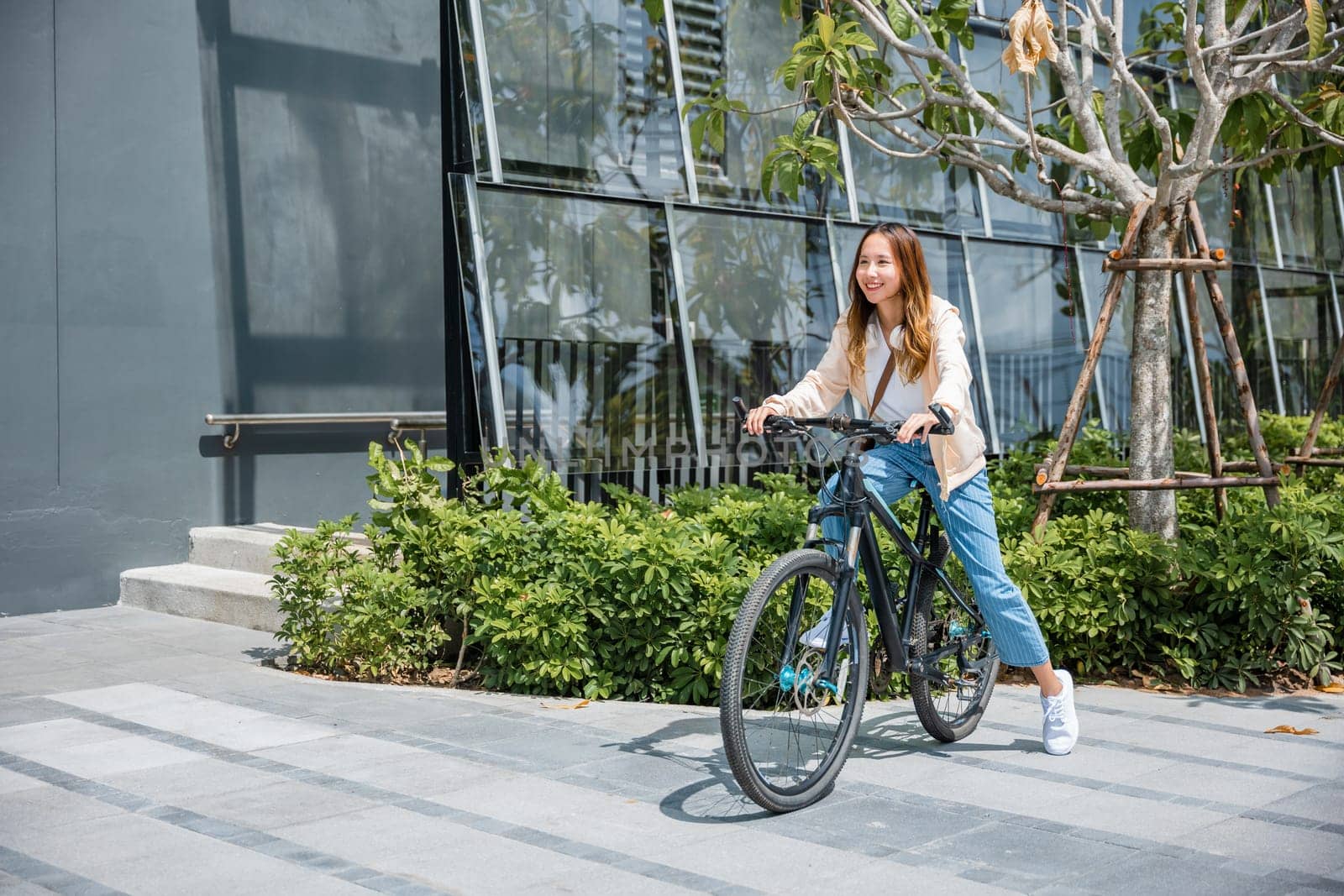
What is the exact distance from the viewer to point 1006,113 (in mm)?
11000

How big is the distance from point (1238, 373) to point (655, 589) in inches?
130

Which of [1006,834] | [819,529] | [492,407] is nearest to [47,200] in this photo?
[492,407]


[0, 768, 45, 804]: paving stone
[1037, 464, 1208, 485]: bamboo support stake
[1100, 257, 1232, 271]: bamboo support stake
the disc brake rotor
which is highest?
[1100, 257, 1232, 271]: bamboo support stake

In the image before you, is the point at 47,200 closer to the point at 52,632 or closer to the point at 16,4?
the point at 16,4

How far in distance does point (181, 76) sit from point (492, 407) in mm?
3336

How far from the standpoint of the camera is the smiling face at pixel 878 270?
4.61m

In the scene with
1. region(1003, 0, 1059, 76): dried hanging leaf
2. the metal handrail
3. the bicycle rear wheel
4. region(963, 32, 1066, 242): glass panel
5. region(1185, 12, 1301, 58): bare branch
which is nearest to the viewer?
the bicycle rear wheel

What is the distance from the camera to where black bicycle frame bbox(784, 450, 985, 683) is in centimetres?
427

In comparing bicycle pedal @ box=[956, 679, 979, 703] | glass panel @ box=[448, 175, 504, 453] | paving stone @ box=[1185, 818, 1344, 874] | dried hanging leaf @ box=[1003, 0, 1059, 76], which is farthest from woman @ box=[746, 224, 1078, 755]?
glass panel @ box=[448, 175, 504, 453]

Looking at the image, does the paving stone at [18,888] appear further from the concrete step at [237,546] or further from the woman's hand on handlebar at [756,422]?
the concrete step at [237,546]

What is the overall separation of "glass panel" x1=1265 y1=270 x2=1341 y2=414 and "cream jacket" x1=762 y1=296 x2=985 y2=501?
35.9 ft

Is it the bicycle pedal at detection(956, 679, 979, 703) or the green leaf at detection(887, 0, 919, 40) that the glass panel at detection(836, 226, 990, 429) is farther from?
the bicycle pedal at detection(956, 679, 979, 703)

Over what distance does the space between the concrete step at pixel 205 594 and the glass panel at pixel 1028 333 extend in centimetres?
560

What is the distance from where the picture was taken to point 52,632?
757 centimetres
